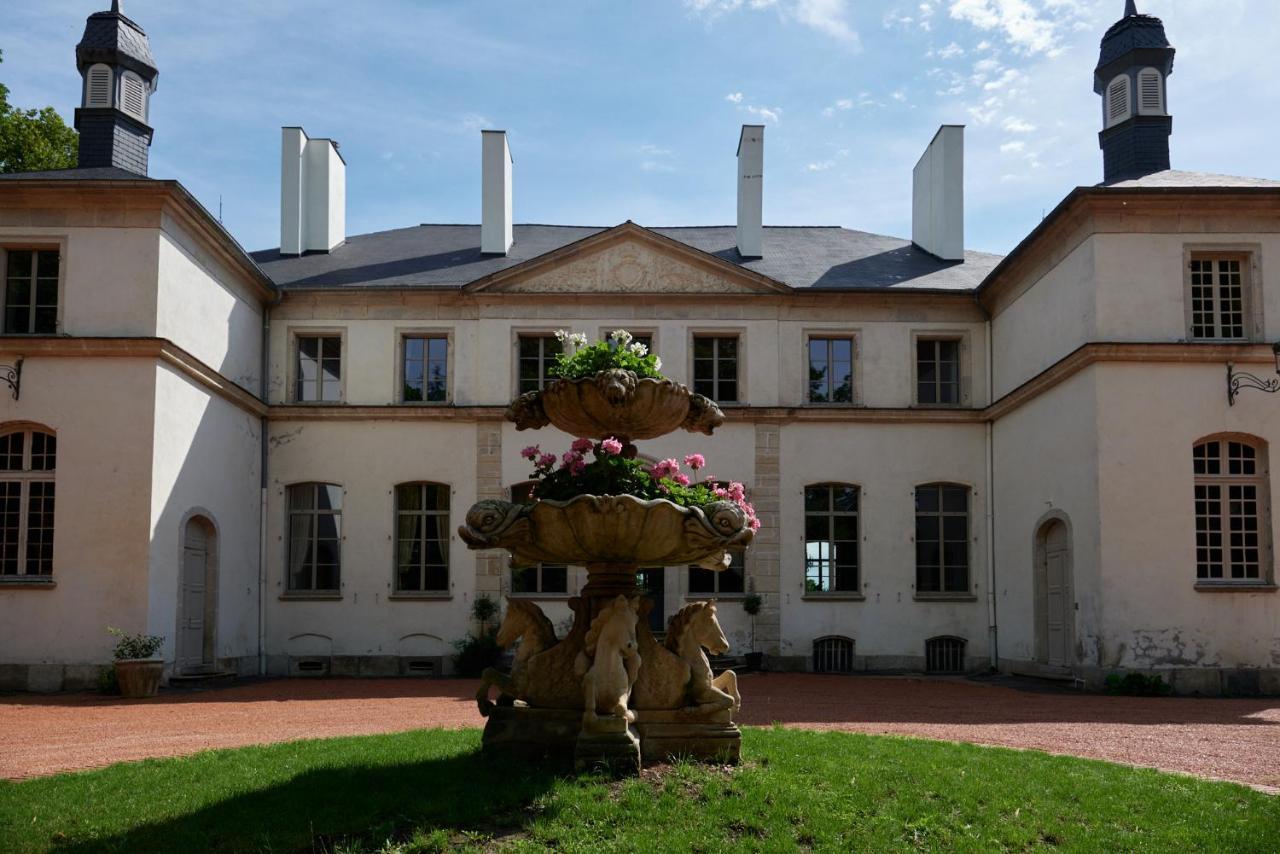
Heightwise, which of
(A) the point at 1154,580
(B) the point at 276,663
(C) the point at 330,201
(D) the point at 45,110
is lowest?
(B) the point at 276,663

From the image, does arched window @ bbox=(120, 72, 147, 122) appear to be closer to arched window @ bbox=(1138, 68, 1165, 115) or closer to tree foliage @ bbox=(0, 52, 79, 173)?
tree foliage @ bbox=(0, 52, 79, 173)

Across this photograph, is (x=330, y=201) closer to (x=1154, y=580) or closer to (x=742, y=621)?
(x=742, y=621)

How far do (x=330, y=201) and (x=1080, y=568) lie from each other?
16.2 m

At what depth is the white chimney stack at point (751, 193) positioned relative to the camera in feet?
78.5

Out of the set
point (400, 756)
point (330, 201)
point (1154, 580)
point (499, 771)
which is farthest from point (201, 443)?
point (1154, 580)

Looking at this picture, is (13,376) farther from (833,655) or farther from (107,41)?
(833,655)

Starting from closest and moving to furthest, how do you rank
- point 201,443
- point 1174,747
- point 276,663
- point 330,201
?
point 1174,747 → point 201,443 → point 276,663 → point 330,201

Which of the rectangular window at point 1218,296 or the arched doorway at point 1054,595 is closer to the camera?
the rectangular window at point 1218,296

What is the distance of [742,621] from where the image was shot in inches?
846

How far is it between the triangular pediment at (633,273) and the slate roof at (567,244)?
2.26 feet

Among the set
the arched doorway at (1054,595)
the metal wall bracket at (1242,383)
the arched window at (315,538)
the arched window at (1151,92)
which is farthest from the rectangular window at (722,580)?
the arched window at (1151,92)

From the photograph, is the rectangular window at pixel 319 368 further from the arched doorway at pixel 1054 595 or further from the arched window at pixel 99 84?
the arched doorway at pixel 1054 595

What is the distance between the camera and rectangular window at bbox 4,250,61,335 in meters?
17.3

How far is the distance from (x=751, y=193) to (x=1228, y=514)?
36.7 feet
